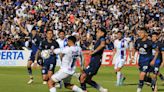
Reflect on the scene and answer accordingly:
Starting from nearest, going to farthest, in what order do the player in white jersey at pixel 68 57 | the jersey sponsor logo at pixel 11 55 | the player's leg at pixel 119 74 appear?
the player in white jersey at pixel 68 57, the player's leg at pixel 119 74, the jersey sponsor logo at pixel 11 55

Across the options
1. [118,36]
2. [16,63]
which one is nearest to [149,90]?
[118,36]

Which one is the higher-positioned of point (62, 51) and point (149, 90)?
point (62, 51)

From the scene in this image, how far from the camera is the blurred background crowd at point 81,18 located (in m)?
40.9

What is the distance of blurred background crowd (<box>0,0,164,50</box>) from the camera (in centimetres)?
4091

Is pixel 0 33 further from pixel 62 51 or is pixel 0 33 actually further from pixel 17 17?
pixel 62 51

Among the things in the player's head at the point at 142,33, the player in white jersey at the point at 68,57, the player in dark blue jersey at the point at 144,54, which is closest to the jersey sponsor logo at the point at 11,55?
the player in dark blue jersey at the point at 144,54

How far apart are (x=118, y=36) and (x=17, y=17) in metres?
19.4

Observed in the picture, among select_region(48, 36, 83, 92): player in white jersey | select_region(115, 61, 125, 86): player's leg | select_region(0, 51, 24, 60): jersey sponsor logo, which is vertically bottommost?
select_region(0, 51, 24, 60): jersey sponsor logo

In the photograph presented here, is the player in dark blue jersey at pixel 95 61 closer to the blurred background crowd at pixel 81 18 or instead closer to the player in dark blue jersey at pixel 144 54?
the player in dark blue jersey at pixel 144 54

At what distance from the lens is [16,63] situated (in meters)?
38.7

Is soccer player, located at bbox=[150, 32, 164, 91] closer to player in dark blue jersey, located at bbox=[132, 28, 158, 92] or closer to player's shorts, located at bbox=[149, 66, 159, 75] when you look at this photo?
player's shorts, located at bbox=[149, 66, 159, 75]

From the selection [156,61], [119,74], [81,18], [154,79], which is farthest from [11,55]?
[154,79]

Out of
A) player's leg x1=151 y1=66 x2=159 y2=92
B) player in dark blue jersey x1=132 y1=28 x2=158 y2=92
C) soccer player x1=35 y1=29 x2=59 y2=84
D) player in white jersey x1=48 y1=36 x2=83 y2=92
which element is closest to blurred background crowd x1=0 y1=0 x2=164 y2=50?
player's leg x1=151 y1=66 x2=159 y2=92

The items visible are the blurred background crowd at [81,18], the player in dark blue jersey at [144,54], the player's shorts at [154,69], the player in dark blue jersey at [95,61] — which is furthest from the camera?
the blurred background crowd at [81,18]
